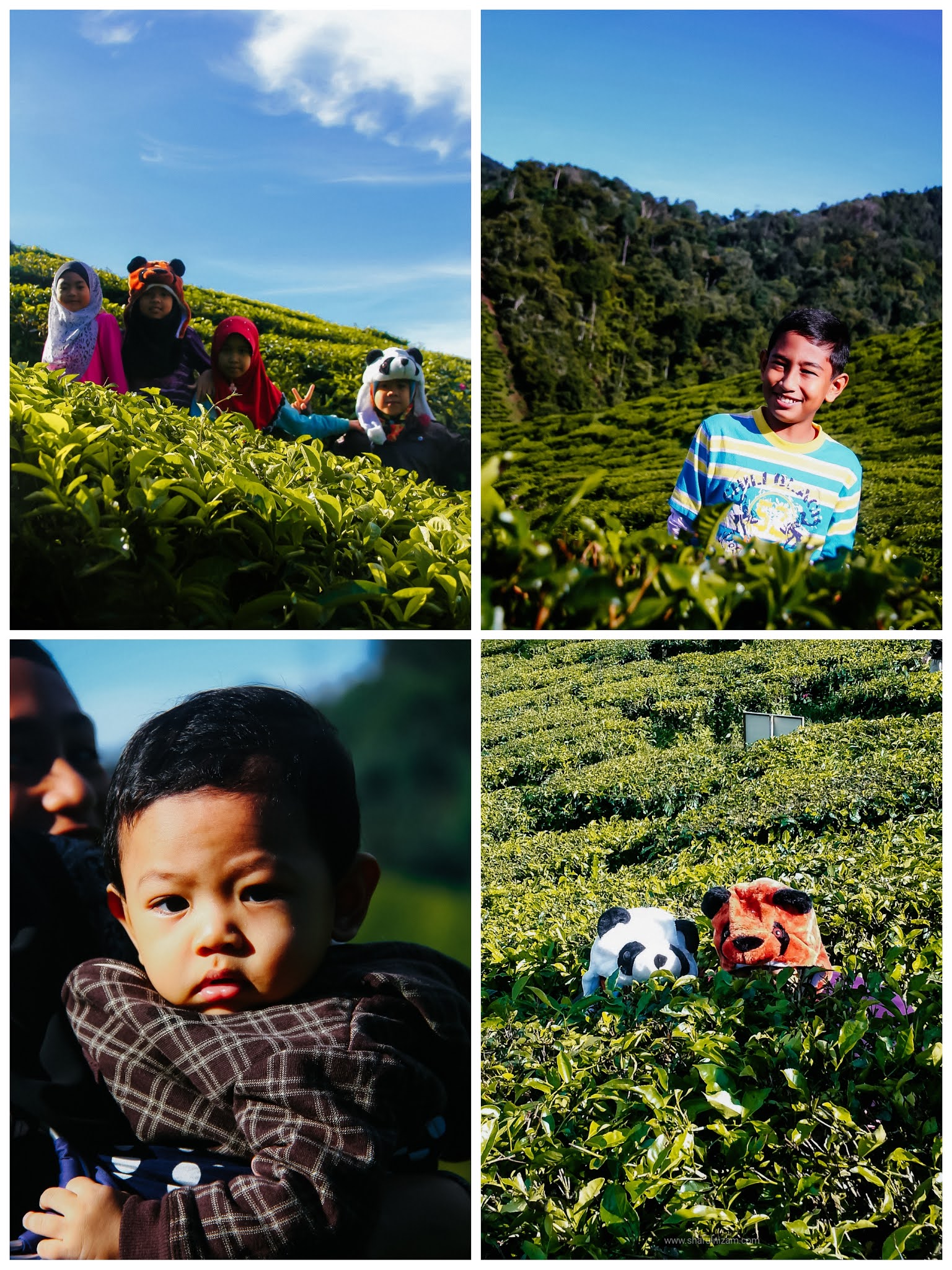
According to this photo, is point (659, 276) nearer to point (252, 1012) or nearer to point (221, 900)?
point (221, 900)

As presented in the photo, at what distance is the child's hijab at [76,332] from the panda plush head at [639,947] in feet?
4.98

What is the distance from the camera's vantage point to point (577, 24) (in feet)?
5.60

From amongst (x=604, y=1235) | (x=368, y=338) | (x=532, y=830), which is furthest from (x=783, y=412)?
(x=604, y=1235)

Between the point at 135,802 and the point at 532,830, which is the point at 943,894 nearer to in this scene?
the point at 532,830

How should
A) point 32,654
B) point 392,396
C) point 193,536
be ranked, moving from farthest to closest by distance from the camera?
point 392,396, point 32,654, point 193,536

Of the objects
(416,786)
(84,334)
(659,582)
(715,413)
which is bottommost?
(416,786)

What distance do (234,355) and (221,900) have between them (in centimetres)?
104

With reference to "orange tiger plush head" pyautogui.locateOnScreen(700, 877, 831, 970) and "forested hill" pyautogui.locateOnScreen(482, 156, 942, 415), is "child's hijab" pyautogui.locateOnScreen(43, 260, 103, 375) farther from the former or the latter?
"orange tiger plush head" pyautogui.locateOnScreen(700, 877, 831, 970)

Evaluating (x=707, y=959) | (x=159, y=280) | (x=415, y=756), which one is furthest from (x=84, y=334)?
(x=707, y=959)

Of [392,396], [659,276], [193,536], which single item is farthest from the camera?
[659,276]

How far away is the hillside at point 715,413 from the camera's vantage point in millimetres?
1716

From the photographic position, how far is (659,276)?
76.8 inches

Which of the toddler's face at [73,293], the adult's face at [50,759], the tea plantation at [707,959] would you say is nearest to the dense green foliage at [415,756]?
the tea plantation at [707,959]

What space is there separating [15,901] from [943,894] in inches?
72.0
